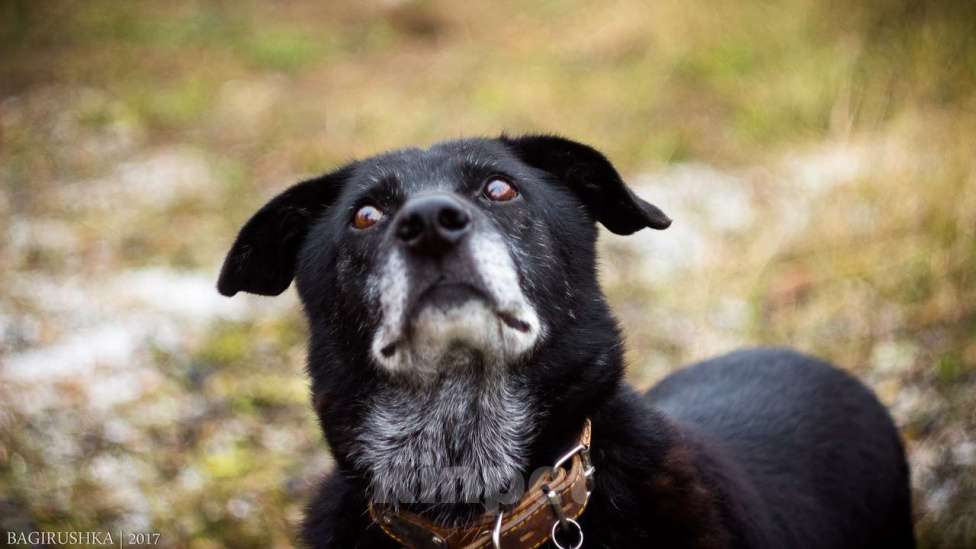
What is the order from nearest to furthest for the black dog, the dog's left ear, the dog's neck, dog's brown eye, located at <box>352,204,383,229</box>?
the black dog
the dog's neck
dog's brown eye, located at <box>352,204,383,229</box>
the dog's left ear

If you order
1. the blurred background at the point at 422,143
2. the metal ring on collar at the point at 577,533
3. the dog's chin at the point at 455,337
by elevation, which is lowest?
the blurred background at the point at 422,143

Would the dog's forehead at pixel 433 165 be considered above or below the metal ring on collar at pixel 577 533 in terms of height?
above

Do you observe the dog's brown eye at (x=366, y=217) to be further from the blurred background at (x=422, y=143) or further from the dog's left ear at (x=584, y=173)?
the blurred background at (x=422, y=143)

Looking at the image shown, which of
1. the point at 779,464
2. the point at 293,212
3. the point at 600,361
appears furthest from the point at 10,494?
the point at 779,464

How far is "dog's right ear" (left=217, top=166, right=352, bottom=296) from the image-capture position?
283cm

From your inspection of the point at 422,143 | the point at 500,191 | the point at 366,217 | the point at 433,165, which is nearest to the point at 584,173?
the point at 500,191

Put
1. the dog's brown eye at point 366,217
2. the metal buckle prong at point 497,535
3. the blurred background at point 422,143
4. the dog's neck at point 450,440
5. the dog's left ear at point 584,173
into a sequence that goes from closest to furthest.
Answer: the metal buckle prong at point 497,535 < the dog's neck at point 450,440 < the dog's brown eye at point 366,217 < the dog's left ear at point 584,173 < the blurred background at point 422,143

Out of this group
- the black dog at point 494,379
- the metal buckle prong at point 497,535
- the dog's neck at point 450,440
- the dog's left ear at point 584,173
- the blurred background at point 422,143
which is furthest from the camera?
the blurred background at point 422,143

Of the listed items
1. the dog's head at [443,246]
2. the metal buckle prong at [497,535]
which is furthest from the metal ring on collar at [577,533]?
the dog's head at [443,246]

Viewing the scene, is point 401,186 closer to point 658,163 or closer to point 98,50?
point 658,163

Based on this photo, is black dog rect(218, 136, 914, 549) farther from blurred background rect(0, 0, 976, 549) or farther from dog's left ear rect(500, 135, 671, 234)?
blurred background rect(0, 0, 976, 549)

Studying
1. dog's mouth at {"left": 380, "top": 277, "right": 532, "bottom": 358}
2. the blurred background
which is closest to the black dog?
dog's mouth at {"left": 380, "top": 277, "right": 532, "bottom": 358}

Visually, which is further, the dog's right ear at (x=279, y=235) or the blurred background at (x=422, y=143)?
the blurred background at (x=422, y=143)

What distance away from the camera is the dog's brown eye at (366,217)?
2.60 meters
